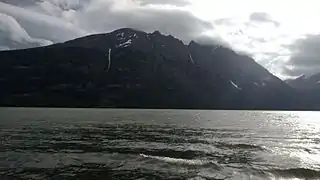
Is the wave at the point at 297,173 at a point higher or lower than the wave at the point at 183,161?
lower

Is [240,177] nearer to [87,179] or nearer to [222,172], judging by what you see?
[222,172]

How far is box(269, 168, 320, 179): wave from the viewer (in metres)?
33.1

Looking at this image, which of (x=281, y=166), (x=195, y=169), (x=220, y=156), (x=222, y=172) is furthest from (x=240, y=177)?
(x=220, y=156)

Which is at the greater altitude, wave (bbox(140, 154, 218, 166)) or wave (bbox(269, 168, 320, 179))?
wave (bbox(140, 154, 218, 166))

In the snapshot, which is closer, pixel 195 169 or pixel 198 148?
pixel 195 169

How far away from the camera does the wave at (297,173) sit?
109 feet

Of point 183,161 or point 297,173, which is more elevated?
point 183,161

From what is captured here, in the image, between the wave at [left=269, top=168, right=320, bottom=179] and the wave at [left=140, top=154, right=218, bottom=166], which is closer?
the wave at [left=269, top=168, right=320, bottom=179]

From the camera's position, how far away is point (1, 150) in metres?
41.4

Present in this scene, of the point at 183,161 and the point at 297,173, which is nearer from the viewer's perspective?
the point at 297,173

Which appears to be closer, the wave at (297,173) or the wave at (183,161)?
the wave at (297,173)

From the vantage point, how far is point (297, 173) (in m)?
34.2

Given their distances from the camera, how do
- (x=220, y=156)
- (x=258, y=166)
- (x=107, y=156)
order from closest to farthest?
(x=258, y=166) < (x=107, y=156) < (x=220, y=156)

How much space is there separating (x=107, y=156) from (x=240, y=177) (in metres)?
15.3
